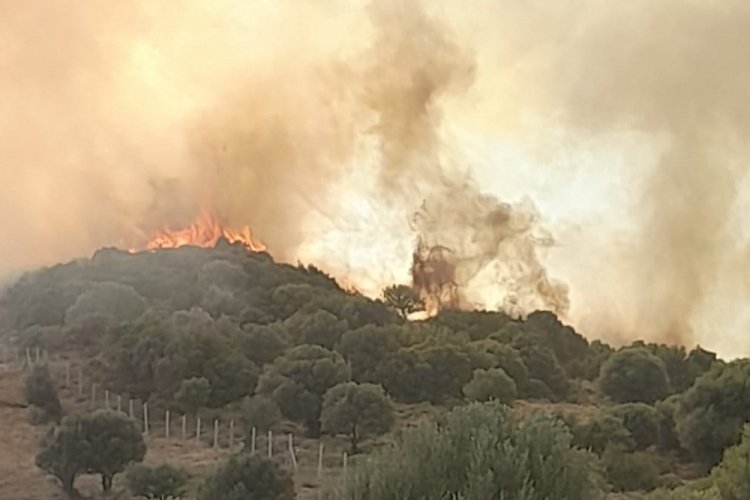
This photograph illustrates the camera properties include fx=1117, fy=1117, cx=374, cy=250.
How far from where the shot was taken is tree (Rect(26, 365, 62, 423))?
35469 millimetres

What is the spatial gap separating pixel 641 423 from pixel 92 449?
56.2 feet

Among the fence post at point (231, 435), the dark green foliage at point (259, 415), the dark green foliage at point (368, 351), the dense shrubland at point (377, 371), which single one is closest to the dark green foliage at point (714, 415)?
the dense shrubland at point (377, 371)

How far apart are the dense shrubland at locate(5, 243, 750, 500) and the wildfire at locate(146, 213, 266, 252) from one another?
11.4 metres

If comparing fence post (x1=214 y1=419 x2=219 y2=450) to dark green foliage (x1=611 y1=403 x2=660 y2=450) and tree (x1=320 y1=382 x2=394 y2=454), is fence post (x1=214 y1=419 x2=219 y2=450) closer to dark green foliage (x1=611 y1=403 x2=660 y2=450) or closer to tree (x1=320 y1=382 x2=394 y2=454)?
tree (x1=320 y1=382 x2=394 y2=454)

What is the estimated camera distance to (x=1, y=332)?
52312 mm

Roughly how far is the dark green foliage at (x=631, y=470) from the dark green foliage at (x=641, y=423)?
2620 mm

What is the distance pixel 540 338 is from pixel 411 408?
15.4m

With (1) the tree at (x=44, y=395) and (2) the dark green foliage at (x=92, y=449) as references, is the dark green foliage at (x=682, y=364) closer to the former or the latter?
(1) the tree at (x=44, y=395)

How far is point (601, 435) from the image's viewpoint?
3338cm

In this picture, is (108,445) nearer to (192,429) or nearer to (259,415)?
(259,415)

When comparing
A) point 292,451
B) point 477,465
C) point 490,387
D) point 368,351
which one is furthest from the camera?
point 368,351

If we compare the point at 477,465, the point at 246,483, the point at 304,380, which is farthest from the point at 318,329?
the point at 477,465

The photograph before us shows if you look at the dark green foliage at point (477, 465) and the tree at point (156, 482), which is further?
the tree at point (156, 482)

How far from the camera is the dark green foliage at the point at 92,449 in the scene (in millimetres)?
27094
